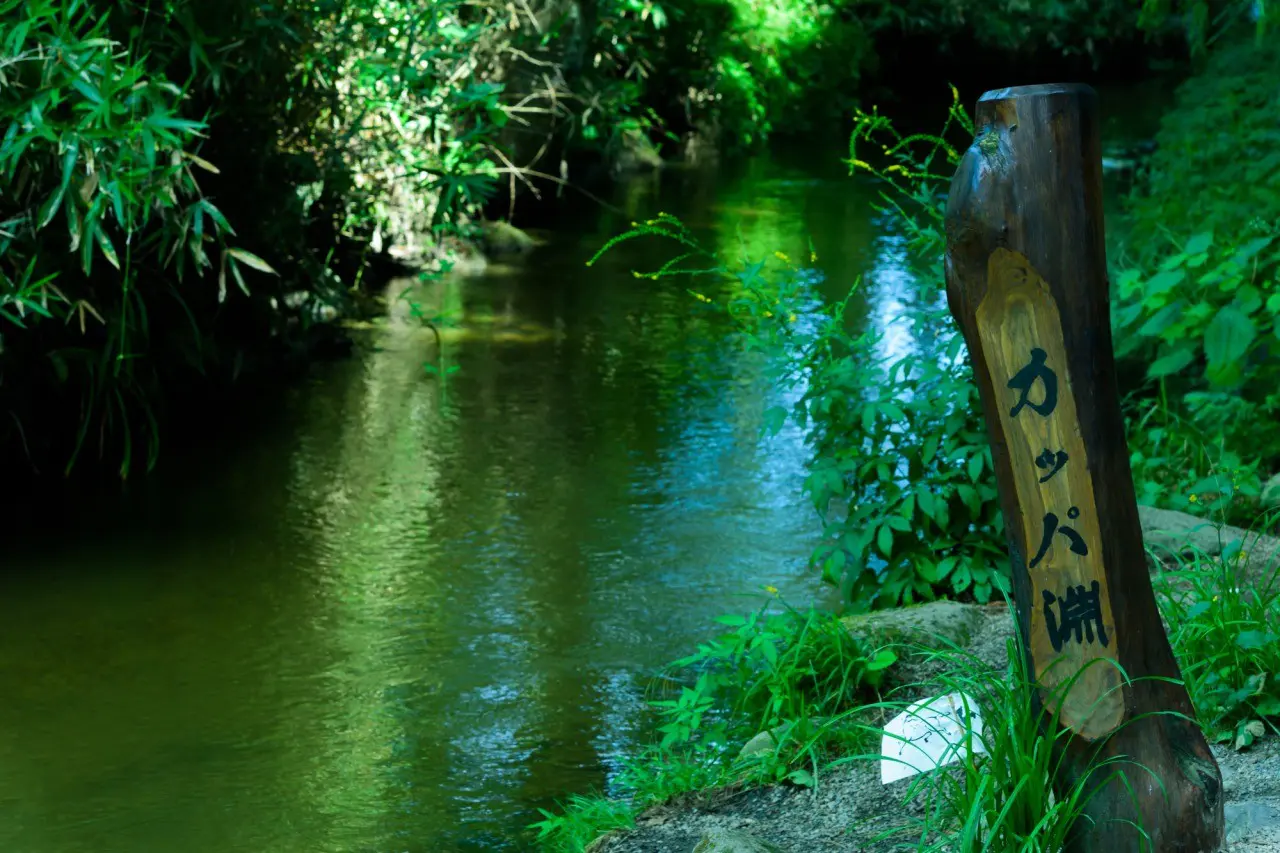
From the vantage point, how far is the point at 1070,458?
2453 millimetres

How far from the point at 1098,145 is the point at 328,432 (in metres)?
5.24

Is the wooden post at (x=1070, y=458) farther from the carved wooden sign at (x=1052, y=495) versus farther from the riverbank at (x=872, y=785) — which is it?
the riverbank at (x=872, y=785)

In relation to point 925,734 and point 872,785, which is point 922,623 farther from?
point 925,734

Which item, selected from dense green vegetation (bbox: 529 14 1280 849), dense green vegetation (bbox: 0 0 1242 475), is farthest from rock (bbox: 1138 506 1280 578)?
dense green vegetation (bbox: 0 0 1242 475)

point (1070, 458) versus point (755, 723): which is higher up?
point (1070, 458)

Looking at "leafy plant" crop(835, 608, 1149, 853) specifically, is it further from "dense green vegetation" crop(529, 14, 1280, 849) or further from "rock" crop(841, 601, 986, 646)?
"rock" crop(841, 601, 986, 646)

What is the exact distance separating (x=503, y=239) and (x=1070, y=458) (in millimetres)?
9484

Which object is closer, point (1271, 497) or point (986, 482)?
point (986, 482)

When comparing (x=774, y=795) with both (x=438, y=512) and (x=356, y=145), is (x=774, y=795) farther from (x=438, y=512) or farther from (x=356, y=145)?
(x=356, y=145)

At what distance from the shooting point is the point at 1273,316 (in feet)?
17.5

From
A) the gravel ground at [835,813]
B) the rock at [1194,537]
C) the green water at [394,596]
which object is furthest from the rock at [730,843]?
the rock at [1194,537]

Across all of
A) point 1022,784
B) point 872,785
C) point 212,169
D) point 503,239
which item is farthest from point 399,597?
point 503,239

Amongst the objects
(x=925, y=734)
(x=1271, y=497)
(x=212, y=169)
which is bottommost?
(x=925, y=734)

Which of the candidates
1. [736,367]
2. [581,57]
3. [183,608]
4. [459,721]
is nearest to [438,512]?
[183,608]
